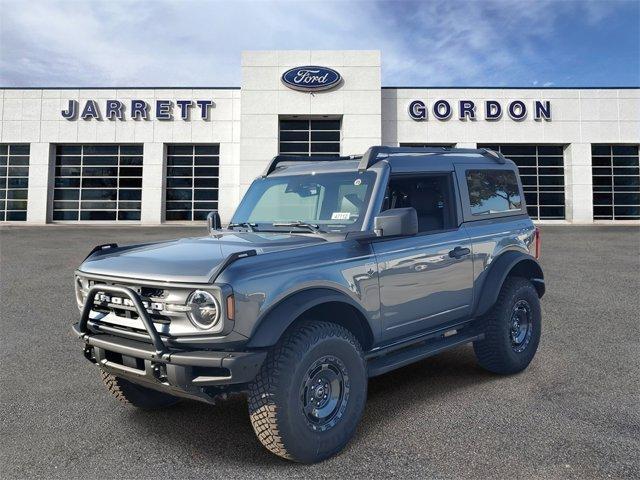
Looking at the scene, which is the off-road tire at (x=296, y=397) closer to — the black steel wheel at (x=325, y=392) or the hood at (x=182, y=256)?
the black steel wheel at (x=325, y=392)

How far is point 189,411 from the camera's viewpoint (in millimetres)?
3809

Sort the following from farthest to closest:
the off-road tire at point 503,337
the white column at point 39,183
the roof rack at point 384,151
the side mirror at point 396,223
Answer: the white column at point 39,183, the off-road tire at point 503,337, the roof rack at point 384,151, the side mirror at point 396,223

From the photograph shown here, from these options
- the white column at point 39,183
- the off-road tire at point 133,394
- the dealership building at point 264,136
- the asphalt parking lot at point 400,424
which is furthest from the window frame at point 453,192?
the white column at point 39,183

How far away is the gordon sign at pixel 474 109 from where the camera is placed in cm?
2564

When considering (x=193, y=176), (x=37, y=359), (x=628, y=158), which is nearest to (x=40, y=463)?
(x=37, y=359)

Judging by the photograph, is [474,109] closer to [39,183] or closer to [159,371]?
[39,183]

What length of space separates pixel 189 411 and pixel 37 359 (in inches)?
96.1

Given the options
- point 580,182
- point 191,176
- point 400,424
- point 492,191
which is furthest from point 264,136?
point 400,424

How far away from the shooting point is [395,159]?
3854 mm

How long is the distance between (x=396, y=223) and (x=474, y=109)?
24936 millimetres

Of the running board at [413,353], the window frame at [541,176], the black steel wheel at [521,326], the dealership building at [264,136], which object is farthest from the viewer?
the window frame at [541,176]

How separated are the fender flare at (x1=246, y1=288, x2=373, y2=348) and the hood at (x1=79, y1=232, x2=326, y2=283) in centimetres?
35

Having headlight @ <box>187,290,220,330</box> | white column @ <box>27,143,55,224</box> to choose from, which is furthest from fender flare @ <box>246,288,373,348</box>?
white column @ <box>27,143,55,224</box>

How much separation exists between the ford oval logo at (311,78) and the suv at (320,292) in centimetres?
2086
